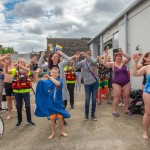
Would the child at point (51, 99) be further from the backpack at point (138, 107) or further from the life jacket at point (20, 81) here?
the backpack at point (138, 107)

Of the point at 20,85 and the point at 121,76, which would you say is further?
the point at 121,76

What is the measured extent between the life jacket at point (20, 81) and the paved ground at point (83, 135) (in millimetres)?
1066

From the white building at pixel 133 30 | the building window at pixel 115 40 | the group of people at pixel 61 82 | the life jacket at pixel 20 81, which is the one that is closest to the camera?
the group of people at pixel 61 82

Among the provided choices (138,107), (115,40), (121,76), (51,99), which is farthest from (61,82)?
(115,40)

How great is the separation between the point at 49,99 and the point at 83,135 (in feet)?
3.74

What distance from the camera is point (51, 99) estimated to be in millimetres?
5273

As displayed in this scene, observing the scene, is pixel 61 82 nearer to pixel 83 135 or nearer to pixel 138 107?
pixel 83 135

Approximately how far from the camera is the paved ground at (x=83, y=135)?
478cm

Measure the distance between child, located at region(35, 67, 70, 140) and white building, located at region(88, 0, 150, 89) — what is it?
5586 millimetres

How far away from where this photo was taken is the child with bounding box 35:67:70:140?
525cm

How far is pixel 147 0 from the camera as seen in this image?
9.49m

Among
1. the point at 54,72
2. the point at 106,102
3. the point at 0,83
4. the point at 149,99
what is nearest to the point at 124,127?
the point at 149,99

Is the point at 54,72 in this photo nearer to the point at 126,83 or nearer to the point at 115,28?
the point at 126,83

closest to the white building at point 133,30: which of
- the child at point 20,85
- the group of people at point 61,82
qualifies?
the group of people at point 61,82
